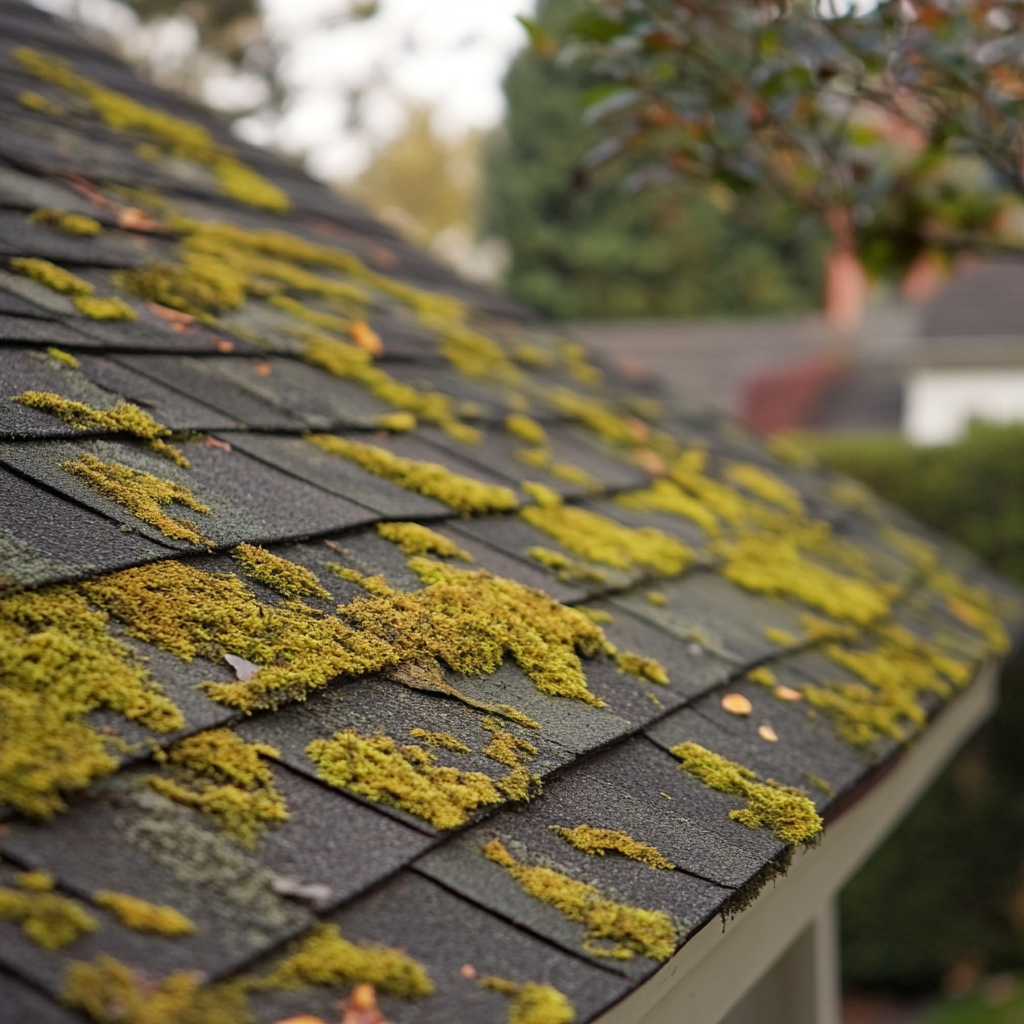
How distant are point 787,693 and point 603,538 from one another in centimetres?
63

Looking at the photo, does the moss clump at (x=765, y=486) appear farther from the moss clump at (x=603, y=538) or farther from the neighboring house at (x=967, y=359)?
the neighboring house at (x=967, y=359)

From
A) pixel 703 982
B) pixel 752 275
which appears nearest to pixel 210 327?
pixel 703 982

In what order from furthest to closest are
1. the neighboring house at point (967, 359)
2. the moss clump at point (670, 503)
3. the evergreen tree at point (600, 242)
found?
the evergreen tree at point (600, 242)
the neighboring house at point (967, 359)
the moss clump at point (670, 503)

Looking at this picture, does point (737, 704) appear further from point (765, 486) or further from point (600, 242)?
point (600, 242)

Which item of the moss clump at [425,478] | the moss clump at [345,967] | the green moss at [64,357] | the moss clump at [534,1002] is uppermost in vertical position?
the green moss at [64,357]

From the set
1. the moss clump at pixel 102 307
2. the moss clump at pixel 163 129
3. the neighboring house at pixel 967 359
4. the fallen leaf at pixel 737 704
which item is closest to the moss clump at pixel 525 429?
the moss clump at pixel 102 307

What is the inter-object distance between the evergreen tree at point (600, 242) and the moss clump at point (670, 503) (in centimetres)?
2234

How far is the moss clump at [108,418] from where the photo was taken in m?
1.89

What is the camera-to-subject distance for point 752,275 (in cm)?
2547

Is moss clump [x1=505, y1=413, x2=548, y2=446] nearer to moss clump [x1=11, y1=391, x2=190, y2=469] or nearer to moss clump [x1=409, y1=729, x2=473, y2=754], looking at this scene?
moss clump [x1=11, y1=391, x2=190, y2=469]

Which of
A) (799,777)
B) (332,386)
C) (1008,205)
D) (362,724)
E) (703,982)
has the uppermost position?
(1008,205)

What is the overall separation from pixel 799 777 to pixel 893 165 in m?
3.85

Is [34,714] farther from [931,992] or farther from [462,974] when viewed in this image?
[931,992]

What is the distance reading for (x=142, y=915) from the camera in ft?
3.39
